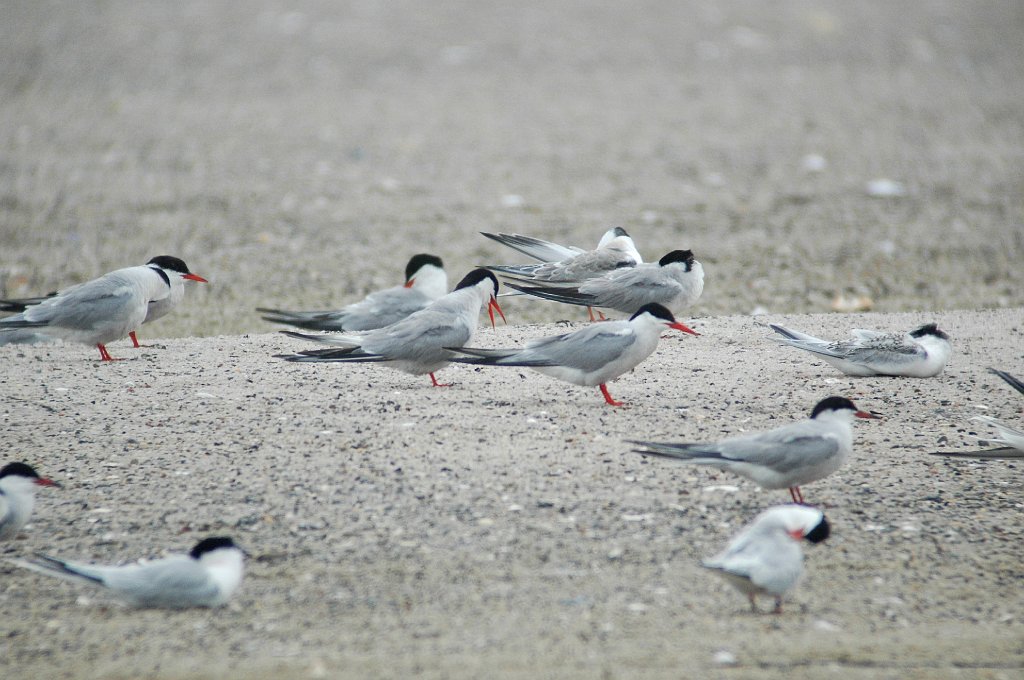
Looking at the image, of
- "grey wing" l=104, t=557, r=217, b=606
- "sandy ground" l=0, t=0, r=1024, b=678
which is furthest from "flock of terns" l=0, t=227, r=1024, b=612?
"sandy ground" l=0, t=0, r=1024, b=678

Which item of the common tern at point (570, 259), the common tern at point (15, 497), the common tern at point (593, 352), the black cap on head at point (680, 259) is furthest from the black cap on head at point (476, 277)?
the common tern at point (15, 497)

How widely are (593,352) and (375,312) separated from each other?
5.19 ft

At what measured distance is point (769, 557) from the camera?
136 inches

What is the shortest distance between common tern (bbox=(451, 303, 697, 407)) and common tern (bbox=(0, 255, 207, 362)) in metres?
1.83

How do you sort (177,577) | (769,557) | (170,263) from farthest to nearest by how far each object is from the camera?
(170,263), (177,577), (769,557)

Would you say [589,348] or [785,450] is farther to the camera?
[589,348]

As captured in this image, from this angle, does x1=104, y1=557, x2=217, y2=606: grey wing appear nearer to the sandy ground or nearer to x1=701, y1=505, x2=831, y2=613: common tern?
the sandy ground

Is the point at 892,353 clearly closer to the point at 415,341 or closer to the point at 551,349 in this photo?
the point at 551,349

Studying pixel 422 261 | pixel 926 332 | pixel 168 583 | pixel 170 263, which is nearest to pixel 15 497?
pixel 168 583

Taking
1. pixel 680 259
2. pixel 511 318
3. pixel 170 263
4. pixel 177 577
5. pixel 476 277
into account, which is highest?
Result: pixel 170 263

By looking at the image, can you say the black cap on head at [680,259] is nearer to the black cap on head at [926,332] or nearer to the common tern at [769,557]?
the black cap on head at [926,332]

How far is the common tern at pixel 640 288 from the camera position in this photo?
6.11 meters

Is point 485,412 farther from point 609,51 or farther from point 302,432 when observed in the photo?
point 609,51

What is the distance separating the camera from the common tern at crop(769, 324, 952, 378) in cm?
540
